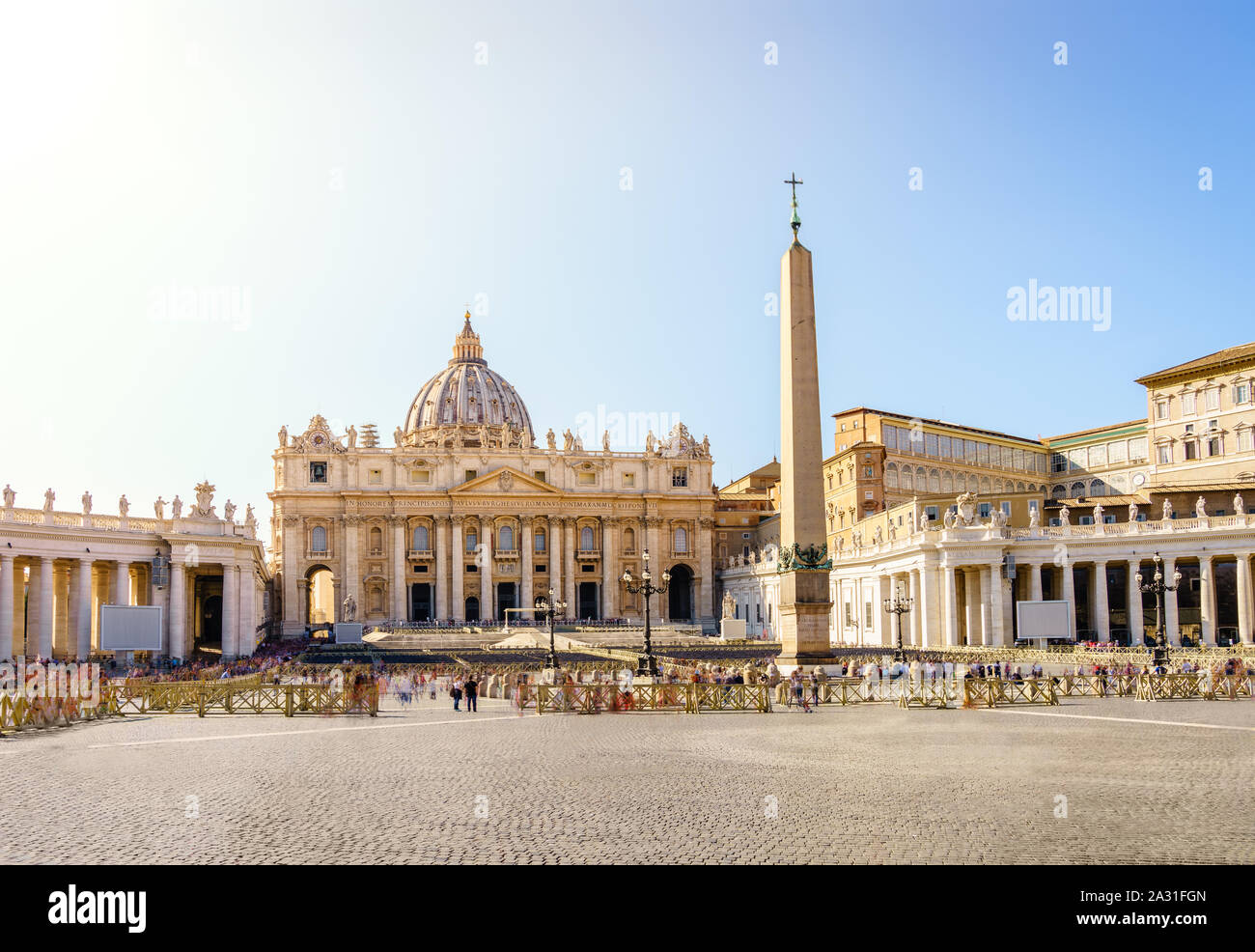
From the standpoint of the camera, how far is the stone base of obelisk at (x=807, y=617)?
27.0 metres

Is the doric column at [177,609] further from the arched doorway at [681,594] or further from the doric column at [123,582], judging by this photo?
the arched doorway at [681,594]

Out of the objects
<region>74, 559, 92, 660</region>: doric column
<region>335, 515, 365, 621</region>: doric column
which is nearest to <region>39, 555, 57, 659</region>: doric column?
<region>74, 559, 92, 660</region>: doric column

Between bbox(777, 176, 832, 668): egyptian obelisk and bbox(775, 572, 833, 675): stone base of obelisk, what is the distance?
Result: 23 mm

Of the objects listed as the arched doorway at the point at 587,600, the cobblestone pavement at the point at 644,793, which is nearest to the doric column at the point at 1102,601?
the cobblestone pavement at the point at 644,793

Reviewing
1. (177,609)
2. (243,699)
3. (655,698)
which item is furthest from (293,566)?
(655,698)

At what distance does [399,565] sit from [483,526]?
7.65 m

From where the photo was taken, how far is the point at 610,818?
11.0 m

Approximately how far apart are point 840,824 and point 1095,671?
65.6 ft

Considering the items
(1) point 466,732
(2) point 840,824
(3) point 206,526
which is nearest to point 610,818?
(2) point 840,824

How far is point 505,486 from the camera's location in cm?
9606

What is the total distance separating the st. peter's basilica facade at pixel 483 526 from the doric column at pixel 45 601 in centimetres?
4747

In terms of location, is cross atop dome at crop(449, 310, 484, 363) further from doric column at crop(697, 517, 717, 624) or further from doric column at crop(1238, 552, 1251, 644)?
doric column at crop(1238, 552, 1251, 644)

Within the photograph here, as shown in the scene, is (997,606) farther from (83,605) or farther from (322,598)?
(322,598)

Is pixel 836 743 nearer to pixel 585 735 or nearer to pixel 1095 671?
pixel 585 735
